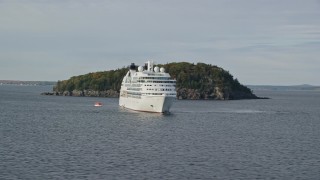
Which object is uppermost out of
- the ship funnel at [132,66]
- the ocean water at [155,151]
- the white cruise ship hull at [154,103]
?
the ship funnel at [132,66]

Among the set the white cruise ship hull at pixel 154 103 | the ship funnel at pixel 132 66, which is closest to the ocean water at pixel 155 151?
the white cruise ship hull at pixel 154 103

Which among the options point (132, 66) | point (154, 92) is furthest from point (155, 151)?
point (132, 66)

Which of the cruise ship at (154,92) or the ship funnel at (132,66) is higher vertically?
Answer: the ship funnel at (132,66)

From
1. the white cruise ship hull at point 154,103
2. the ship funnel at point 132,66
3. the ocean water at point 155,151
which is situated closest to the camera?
the ocean water at point 155,151

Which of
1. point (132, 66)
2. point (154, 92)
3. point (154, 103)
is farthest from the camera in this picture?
point (132, 66)

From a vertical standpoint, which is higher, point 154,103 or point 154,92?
point 154,92

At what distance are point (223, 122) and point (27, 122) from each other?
39842 millimetres

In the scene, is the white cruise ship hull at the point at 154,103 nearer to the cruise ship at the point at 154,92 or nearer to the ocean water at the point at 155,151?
the cruise ship at the point at 154,92

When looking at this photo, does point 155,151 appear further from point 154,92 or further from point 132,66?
point 132,66

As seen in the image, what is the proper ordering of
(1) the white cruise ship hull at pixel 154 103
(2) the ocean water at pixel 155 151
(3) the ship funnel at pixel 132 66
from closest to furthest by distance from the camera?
(2) the ocean water at pixel 155 151, (1) the white cruise ship hull at pixel 154 103, (3) the ship funnel at pixel 132 66

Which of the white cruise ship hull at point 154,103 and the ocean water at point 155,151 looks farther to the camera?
the white cruise ship hull at point 154,103

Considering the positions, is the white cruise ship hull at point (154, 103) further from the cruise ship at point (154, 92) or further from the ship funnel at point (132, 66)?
the ship funnel at point (132, 66)

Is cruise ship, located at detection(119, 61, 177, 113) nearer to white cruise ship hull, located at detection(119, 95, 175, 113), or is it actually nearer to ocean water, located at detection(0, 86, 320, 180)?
white cruise ship hull, located at detection(119, 95, 175, 113)

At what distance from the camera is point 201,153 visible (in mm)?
65312
